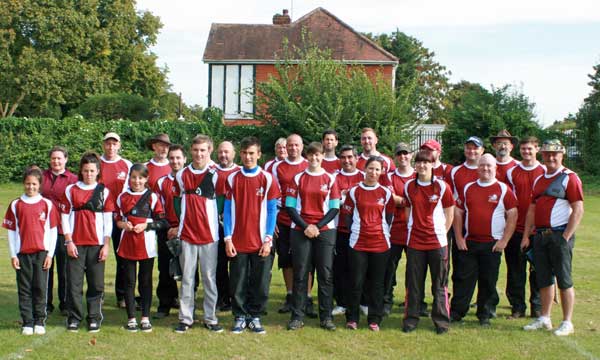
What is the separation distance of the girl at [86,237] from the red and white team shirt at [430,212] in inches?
126

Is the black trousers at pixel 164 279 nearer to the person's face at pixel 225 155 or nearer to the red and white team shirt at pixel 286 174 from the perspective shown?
the person's face at pixel 225 155

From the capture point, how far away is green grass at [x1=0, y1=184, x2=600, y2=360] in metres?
6.40

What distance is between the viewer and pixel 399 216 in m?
7.80

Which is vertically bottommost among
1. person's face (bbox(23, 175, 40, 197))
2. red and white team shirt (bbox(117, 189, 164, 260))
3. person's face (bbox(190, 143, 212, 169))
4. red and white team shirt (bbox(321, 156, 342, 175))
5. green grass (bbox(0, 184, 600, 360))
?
green grass (bbox(0, 184, 600, 360))

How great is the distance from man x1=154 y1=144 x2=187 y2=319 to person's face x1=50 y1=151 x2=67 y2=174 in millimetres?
1079

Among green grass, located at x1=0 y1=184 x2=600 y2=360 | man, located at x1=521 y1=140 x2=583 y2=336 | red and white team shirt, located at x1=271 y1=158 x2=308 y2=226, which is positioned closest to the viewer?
green grass, located at x1=0 y1=184 x2=600 y2=360

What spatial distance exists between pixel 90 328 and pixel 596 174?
24338mm

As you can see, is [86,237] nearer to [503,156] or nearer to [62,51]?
[503,156]

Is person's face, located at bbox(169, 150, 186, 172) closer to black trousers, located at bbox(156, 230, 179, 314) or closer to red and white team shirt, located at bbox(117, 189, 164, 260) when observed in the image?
red and white team shirt, located at bbox(117, 189, 164, 260)

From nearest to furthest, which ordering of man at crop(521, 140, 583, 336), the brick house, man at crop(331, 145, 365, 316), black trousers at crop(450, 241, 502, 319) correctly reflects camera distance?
man at crop(521, 140, 583, 336) → black trousers at crop(450, 241, 502, 319) → man at crop(331, 145, 365, 316) → the brick house

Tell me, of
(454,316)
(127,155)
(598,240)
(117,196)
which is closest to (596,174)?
(598,240)

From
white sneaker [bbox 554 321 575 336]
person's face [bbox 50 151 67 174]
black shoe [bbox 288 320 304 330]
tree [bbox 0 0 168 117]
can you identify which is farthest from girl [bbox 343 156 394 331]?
tree [bbox 0 0 168 117]

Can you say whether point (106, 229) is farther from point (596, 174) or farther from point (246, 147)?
point (596, 174)

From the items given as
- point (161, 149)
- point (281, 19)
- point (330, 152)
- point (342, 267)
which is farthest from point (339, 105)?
point (281, 19)
